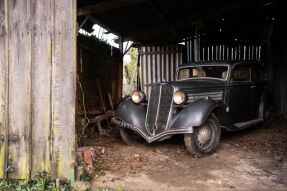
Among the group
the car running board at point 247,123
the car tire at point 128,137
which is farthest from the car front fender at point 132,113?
the car running board at point 247,123

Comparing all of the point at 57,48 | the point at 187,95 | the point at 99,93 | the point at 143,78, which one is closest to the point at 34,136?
the point at 57,48

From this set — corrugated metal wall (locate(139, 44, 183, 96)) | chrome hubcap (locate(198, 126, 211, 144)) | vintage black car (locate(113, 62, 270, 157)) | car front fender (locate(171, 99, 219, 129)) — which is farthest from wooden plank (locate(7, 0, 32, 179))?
corrugated metal wall (locate(139, 44, 183, 96))

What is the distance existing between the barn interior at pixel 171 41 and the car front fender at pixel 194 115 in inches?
88.8

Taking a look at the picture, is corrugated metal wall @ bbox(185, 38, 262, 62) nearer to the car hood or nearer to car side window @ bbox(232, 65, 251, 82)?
car side window @ bbox(232, 65, 251, 82)

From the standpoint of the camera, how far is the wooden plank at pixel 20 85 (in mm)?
4539

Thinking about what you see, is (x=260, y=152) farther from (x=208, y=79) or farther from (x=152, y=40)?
(x=152, y=40)

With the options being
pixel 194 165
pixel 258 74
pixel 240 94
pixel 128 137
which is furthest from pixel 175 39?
pixel 194 165

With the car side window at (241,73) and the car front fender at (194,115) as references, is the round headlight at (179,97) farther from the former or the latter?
the car side window at (241,73)

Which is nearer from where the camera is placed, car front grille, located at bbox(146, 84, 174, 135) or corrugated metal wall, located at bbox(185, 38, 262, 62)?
car front grille, located at bbox(146, 84, 174, 135)

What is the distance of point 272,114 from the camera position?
27.7 feet

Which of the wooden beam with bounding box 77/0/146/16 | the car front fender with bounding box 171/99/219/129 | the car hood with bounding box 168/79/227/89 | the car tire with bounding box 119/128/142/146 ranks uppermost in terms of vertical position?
the wooden beam with bounding box 77/0/146/16

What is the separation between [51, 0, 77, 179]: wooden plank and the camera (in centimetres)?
444

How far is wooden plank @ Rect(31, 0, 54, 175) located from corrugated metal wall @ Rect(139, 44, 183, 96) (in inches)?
231

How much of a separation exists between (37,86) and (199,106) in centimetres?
260
